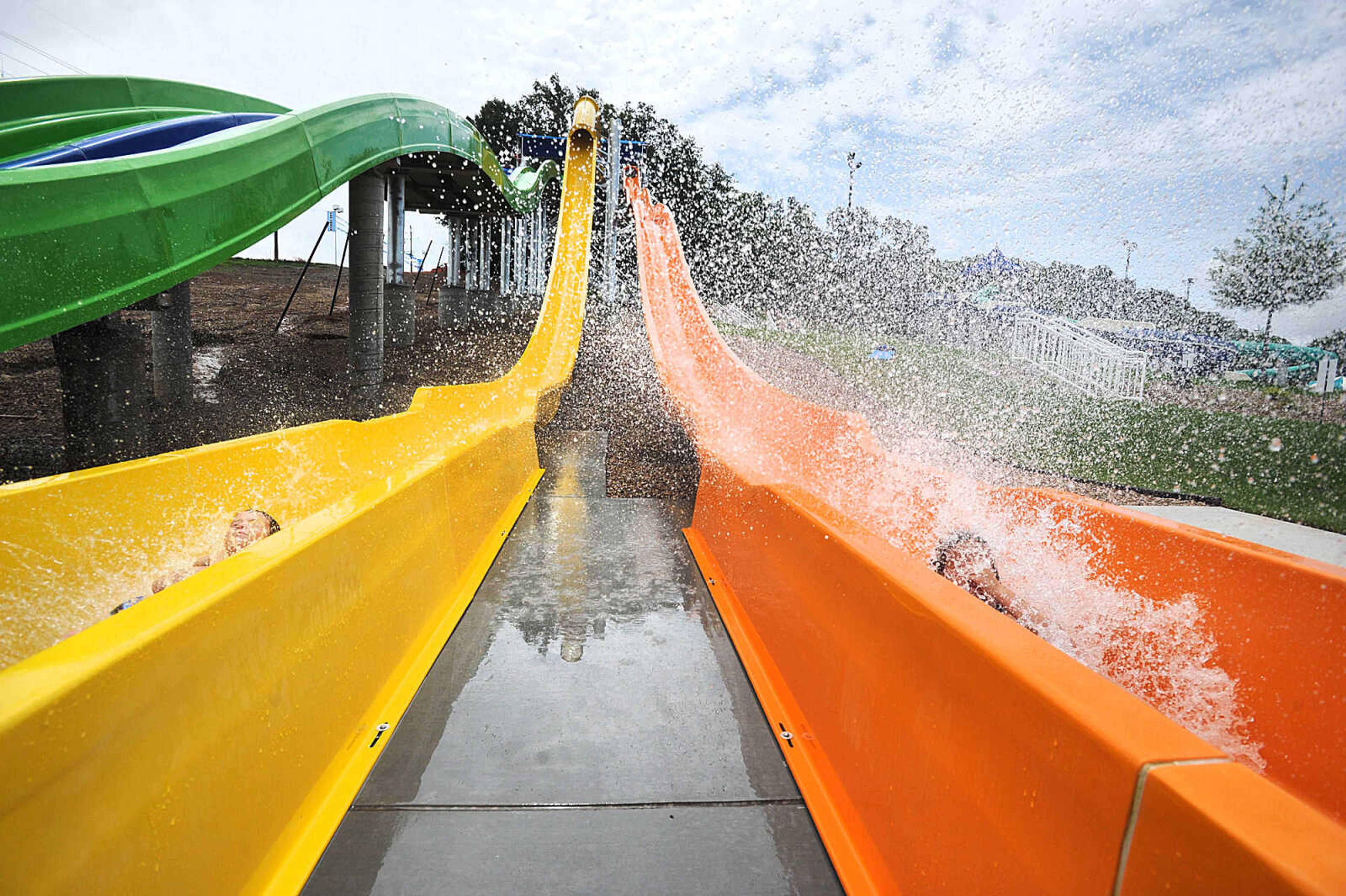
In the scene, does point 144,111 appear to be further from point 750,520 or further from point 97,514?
point 750,520

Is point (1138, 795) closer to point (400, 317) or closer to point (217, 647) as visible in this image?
point (217, 647)

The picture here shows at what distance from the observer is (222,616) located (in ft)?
4.31

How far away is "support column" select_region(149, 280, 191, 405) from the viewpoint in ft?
22.9

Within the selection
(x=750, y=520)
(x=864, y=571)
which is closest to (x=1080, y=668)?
(x=864, y=571)

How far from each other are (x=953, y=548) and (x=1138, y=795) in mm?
1781

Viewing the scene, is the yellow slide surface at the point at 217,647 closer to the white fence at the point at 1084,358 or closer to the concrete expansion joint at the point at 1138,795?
the concrete expansion joint at the point at 1138,795

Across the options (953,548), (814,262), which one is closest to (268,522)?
(953,548)

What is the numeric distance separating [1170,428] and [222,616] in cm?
1058

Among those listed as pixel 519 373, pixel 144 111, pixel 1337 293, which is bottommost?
pixel 519 373

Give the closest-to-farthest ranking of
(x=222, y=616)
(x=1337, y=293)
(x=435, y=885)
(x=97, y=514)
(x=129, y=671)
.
Answer: 1. (x=129, y=671)
2. (x=222, y=616)
3. (x=435, y=885)
4. (x=97, y=514)
5. (x=1337, y=293)

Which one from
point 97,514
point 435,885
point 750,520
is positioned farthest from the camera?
point 750,520

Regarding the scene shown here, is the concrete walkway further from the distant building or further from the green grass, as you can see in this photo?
the distant building

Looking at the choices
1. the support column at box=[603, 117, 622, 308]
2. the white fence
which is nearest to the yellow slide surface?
the white fence

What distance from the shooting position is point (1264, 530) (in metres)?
4.36
